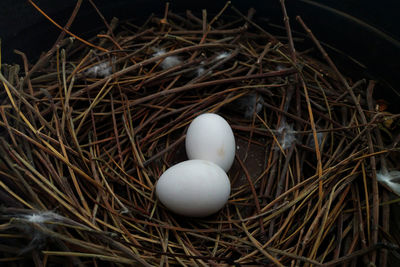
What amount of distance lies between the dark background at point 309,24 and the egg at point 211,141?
24.4 inches

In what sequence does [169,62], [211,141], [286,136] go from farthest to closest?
1. [169,62]
2. [286,136]
3. [211,141]

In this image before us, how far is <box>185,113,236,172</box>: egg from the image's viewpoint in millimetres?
973

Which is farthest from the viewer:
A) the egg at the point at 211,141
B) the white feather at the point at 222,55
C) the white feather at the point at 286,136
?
the white feather at the point at 222,55

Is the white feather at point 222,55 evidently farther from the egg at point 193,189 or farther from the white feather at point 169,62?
the egg at point 193,189

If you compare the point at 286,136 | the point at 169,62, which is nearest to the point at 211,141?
the point at 286,136

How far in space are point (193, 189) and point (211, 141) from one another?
6.4 inches

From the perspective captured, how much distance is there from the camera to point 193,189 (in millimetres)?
871

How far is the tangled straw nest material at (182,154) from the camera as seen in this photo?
84cm

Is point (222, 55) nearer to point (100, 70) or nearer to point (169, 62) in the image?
point (169, 62)

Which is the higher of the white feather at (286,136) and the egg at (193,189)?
the white feather at (286,136)

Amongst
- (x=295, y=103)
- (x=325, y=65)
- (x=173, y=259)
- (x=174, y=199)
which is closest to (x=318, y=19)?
(x=325, y=65)

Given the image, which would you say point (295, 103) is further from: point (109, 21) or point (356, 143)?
point (109, 21)

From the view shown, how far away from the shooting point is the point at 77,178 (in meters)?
0.98

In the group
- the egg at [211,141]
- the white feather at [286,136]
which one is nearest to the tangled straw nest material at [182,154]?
the white feather at [286,136]
